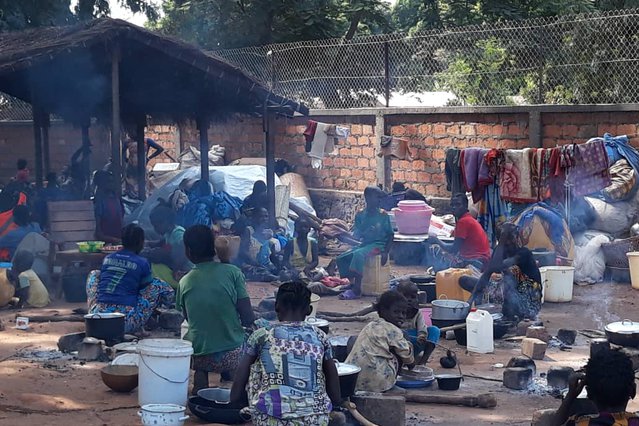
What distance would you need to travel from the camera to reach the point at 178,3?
2542 centimetres

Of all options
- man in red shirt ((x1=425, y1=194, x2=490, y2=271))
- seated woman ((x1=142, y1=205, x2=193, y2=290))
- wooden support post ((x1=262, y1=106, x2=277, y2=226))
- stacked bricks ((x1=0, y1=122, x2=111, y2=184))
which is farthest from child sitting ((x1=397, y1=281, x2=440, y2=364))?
stacked bricks ((x1=0, y1=122, x2=111, y2=184))

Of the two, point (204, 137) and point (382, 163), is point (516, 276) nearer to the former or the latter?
point (204, 137)

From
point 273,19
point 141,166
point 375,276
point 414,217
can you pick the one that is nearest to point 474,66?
point 414,217

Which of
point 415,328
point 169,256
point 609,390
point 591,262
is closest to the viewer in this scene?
point 609,390

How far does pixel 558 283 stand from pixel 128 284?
4991 mm

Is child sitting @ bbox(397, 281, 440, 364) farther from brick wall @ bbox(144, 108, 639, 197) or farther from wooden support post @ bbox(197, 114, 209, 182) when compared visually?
wooden support post @ bbox(197, 114, 209, 182)

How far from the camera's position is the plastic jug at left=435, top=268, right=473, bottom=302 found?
10.4 m

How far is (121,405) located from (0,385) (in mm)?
1140

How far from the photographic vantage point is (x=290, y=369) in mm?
5168

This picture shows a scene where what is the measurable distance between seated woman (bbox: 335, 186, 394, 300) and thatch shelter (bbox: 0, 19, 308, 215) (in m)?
2.53

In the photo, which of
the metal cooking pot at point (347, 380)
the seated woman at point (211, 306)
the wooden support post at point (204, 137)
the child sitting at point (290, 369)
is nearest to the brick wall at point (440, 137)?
the wooden support post at point (204, 137)

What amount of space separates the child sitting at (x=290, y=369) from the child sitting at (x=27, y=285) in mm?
6078

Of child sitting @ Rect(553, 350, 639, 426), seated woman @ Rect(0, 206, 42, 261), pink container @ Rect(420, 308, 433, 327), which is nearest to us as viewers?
child sitting @ Rect(553, 350, 639, 426)

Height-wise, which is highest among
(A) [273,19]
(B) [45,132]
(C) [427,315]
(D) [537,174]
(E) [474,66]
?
(A) [273,19]
